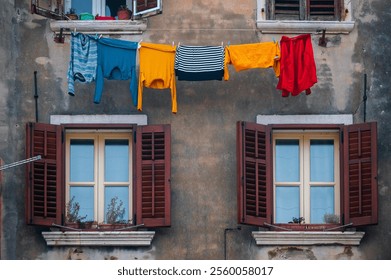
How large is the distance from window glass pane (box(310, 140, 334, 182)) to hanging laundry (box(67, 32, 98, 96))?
3534 mm

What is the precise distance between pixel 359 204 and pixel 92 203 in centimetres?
399

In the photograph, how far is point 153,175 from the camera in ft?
113

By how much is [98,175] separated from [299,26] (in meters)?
3.80

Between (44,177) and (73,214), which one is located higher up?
(44,177)

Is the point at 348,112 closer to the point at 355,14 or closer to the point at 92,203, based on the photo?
the point at 355,14

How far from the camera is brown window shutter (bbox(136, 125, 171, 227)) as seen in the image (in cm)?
3444

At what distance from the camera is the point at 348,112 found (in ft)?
115

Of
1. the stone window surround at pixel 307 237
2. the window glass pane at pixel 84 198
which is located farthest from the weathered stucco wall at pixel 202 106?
the window glass pane at pixel 84 198

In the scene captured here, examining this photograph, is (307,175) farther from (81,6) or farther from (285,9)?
(81,6)

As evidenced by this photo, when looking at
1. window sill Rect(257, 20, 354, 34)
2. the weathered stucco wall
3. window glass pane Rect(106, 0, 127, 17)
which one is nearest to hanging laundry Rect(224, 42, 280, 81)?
the weathered stucco wall

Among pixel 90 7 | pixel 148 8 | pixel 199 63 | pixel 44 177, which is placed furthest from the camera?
pixel 90 7

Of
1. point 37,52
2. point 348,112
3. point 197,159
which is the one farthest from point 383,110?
point 37,52

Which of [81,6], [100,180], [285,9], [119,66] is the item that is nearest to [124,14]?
[81,6]

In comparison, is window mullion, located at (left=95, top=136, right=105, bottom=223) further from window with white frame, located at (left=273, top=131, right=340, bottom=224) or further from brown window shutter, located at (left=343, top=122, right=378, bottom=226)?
brown window shutter, located at (left=343, top=122, right=378, bottom=226)
